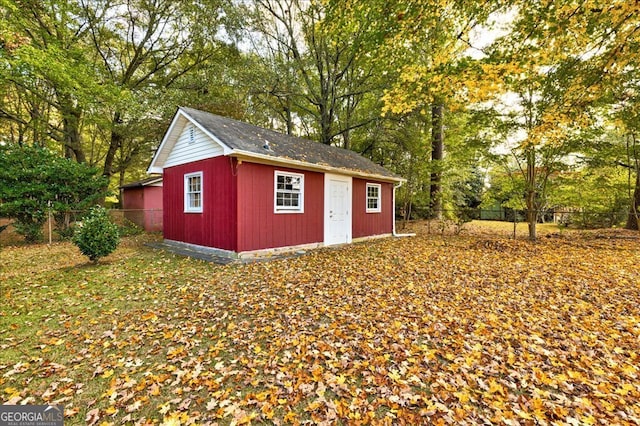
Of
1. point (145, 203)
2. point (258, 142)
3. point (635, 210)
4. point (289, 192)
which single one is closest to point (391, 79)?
point (258, 142)

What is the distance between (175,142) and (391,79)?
9.71 metres

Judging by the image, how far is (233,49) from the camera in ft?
48.7

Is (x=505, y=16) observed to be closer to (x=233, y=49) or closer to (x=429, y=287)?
(x=429, y=287)

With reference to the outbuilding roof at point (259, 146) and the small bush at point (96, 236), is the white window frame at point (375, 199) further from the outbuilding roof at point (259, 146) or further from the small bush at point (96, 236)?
the small bush at point (96, 236)

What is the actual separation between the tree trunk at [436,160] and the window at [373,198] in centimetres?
373

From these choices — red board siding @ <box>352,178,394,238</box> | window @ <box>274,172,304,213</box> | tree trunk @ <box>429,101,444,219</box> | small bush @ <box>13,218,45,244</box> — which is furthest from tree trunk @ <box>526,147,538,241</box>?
small bush @ <box>13,218,45,244</box>

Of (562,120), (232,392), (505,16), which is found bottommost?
A: (232,392)

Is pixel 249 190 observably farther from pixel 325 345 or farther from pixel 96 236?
pixel 325 345

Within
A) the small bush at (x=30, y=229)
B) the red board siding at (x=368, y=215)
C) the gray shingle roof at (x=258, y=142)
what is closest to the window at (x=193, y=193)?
the gray shingle roof at (x=258, y=142)

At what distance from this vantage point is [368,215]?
11.7 meters

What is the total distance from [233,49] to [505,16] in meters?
13.1

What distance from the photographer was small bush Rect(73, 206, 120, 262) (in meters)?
6.41

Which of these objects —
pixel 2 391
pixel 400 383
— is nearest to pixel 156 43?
pixel 2 391

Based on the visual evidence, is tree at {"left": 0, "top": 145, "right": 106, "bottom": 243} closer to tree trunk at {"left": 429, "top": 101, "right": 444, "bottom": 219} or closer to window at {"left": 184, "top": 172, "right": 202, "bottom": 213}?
window at {"left": 184, "top": 172, "right": 202, "bottom": 213}
